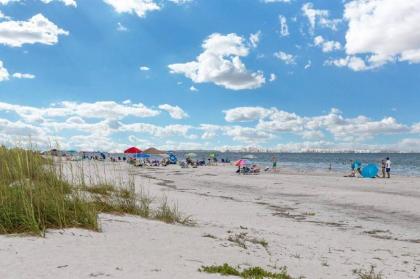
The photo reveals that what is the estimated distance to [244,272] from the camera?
5219mm

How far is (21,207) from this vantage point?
6.02m

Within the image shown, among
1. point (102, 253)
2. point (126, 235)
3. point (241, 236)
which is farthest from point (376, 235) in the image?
point (102, 253)

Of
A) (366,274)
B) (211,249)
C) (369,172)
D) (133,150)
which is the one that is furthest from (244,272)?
(133,150)

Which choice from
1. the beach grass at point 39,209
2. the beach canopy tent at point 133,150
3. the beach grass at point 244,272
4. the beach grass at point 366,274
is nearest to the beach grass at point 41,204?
the beach grass at point 39,209

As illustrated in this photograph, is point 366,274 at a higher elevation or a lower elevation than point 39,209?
lower

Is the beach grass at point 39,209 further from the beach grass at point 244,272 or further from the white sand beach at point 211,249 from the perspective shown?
the beach grass at point 244,272

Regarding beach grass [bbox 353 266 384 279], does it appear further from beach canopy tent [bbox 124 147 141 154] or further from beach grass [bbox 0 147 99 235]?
beach canopy tent [bbox 124 147 141 154]

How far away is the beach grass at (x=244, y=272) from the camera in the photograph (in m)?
5.10

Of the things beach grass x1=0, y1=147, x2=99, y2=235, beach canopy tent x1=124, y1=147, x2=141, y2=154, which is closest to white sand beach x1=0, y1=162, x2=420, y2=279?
beach grass x1=0, y1=147, x2=99, y2=235

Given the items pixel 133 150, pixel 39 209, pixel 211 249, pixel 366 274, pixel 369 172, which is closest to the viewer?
pixel 39 209

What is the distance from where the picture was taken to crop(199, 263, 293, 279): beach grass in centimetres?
510

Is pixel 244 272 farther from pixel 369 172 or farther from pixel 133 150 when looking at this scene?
pixel 133 150

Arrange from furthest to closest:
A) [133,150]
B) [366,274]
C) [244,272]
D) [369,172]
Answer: [133,150], [369,172], [366,274], [244,272]

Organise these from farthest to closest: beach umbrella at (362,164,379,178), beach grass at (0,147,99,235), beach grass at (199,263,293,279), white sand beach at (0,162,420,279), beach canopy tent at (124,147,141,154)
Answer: beach canopy tent at (124,147,141,154) → beach umbrella at (362,164,379,178) → beach grass at (0,147,99,235) → beach grass at (199,263,293,279) → white sand beach at (0,162,420,279)
